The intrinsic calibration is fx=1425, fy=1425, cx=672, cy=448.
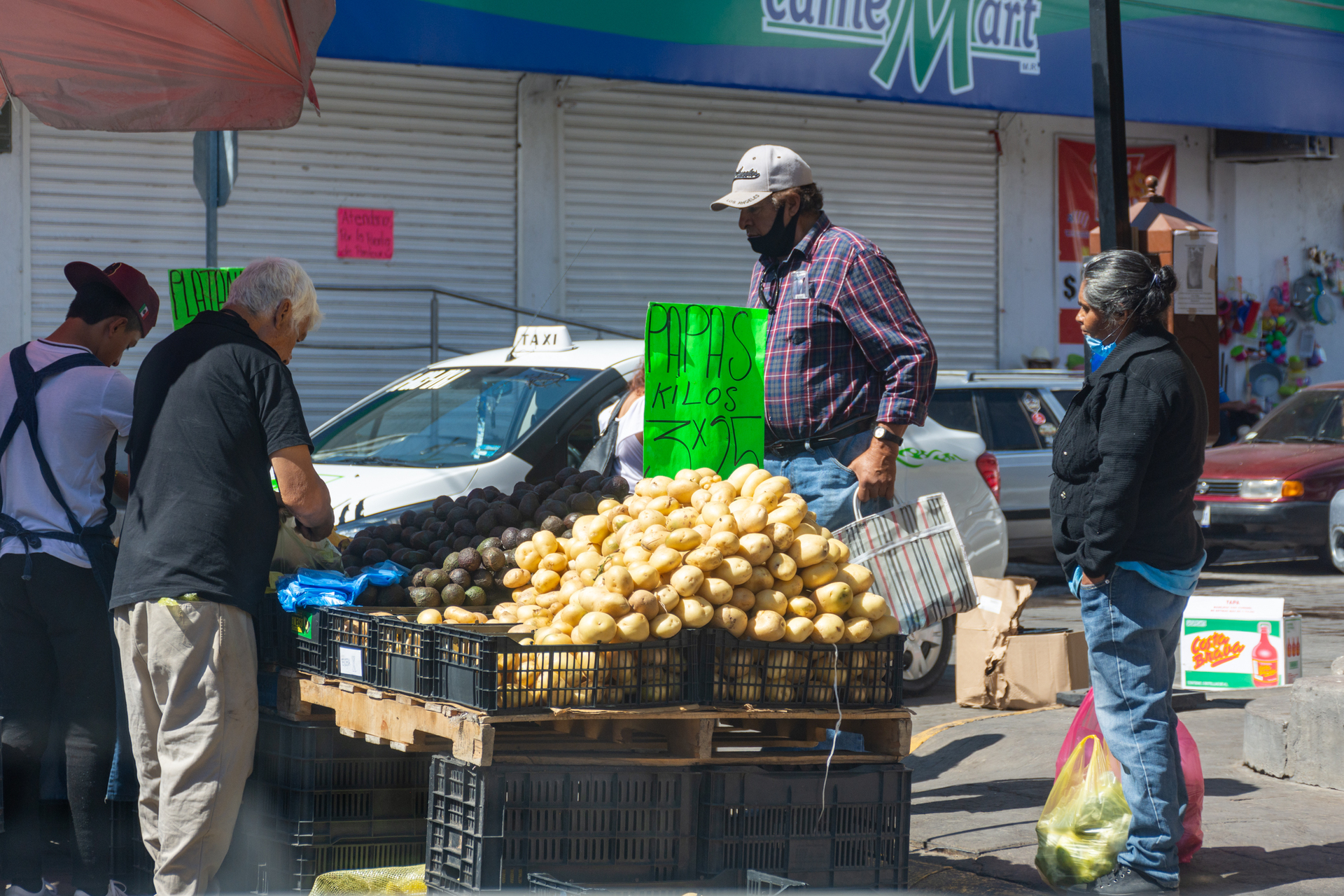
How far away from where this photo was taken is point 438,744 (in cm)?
417

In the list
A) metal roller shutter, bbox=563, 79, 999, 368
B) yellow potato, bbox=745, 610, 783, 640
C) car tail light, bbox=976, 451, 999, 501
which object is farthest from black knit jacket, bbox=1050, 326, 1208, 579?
metal roller shutter, bbox=563, 79, 999, 368

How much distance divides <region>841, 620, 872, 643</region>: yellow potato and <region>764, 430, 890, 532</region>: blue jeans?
99 cm

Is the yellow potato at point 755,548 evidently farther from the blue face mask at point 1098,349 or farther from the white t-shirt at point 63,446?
the white t-shirt at point 63,446

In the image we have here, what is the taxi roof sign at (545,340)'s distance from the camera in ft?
27.1

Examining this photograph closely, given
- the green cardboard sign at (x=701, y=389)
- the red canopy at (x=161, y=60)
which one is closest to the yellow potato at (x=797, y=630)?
the green cardboard sign at (x=701, y=389)

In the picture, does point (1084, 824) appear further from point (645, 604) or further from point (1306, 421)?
point (1306, 421)

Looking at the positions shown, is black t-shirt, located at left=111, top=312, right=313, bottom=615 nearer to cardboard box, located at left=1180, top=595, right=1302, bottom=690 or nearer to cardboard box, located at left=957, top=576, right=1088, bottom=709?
cardboard box, located at left=957, top=576, right=1088, bottom=709

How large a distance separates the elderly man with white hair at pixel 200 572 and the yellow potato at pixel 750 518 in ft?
4.01

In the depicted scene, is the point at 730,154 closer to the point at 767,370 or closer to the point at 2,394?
the point at 767,370

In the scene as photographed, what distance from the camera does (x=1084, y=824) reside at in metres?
4.44

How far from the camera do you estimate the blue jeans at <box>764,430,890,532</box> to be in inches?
197

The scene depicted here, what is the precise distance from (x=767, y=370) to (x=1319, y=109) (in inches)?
562

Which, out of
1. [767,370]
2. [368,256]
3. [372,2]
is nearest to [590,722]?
[767,370]

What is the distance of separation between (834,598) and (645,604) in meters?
0.58
